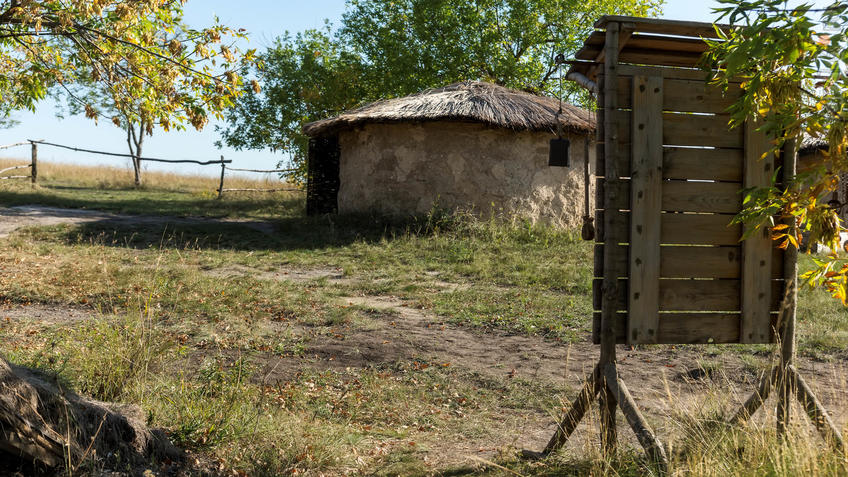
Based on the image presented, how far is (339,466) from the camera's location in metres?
3.46

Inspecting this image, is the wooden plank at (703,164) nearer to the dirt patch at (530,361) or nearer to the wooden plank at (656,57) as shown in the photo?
the wooden plank at (656,57)

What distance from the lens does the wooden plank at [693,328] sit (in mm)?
3473

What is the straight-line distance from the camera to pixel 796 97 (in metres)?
2.99

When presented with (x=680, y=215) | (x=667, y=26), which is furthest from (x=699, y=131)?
(x=667, y=26)

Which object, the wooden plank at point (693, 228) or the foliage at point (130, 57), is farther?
the foliage at point (130, 57)

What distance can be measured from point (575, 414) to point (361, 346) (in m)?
2.73

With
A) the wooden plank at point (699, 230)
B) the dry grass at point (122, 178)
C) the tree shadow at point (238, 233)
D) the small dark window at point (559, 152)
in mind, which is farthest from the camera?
the dry grass at point (122, 178)

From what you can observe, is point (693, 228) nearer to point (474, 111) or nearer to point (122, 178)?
point (474, 111)

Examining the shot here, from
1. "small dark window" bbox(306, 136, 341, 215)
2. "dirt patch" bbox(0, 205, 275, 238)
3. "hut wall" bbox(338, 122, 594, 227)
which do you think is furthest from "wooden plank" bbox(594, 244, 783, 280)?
"small dark window" bbox(306, 136, 341, 215)

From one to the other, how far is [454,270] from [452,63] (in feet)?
34.0

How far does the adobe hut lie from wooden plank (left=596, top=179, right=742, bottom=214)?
8597 mm

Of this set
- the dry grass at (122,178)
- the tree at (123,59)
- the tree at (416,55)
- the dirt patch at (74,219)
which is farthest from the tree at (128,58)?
the dry grass at (122,178)

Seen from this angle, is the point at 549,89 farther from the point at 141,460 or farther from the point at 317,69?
the point at 141,460

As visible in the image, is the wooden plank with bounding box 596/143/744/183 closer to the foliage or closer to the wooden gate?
the wooden gate
